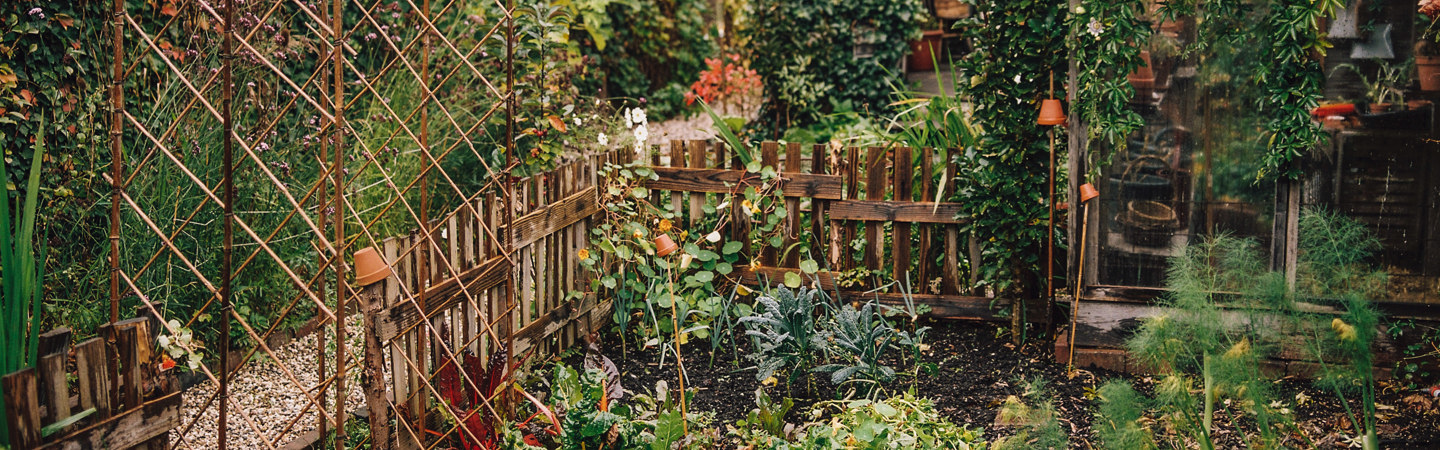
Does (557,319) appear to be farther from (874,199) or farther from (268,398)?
(874,199)

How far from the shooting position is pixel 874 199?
442 centimetres

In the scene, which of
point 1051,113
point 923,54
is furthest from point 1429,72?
point 923,54

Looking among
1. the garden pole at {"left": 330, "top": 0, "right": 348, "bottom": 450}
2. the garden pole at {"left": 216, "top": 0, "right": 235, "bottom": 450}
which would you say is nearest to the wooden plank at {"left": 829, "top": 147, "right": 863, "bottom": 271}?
the garden pole at {"left": 330, "top": 0, "right": 348, "bottom": 450}

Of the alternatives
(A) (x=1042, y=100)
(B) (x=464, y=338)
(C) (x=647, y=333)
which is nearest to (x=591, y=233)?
(C) (x=647, y=333)

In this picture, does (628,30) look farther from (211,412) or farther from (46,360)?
(46,360)

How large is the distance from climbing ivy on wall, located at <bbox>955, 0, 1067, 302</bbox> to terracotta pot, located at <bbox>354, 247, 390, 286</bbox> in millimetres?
2532

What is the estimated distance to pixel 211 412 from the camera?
3.67 meters

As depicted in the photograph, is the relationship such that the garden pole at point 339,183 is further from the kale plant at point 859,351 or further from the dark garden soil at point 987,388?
the kale plant at point 859,351

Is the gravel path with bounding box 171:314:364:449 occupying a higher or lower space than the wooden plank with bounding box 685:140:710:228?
lower

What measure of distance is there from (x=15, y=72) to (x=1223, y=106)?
435cm

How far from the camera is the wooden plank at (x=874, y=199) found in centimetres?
438

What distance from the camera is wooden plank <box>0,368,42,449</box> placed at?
1888mm

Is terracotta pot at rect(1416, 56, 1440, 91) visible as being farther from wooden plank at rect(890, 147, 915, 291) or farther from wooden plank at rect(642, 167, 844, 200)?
wooden plank at rect(642, 167, 844, 200)

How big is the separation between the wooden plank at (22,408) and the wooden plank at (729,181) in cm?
281
